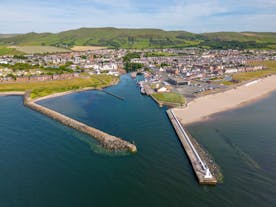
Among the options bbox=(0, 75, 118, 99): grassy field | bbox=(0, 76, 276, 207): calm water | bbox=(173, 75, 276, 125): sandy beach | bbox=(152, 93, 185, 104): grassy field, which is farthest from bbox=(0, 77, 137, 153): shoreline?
bbox=(152, 93, 185, 104): grassy field

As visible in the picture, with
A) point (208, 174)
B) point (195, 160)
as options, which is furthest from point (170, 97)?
point (208, 174)

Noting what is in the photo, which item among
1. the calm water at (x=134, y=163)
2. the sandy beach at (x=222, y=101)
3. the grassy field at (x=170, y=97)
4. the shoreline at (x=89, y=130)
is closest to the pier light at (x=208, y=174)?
the calm water at (x=134, y=163)

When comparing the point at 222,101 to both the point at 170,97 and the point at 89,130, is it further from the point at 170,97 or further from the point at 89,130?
the point at 89,130

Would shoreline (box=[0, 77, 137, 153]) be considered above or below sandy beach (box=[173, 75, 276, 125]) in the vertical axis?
below

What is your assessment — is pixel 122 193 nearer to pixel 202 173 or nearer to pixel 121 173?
pixel 121 173

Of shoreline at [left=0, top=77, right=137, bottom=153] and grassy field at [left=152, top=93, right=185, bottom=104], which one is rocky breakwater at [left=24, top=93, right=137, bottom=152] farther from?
grassy field at [left=152, top=93, right=185, bottom=104]

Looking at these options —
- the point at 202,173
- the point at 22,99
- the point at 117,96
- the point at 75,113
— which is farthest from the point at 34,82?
the point at 202,173
